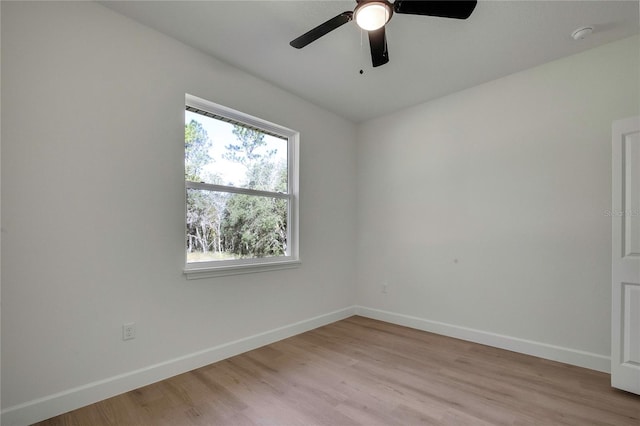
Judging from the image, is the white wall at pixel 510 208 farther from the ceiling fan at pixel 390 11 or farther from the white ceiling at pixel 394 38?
the ceiling fan at pixel 390 11

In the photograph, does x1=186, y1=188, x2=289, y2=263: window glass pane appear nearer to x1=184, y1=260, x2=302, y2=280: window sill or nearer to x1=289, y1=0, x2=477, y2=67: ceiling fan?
x1=184, y1=260, x2=302, y2=280: window sill

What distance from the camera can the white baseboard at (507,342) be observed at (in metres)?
2.56

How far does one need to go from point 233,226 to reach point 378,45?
1976 millimetres

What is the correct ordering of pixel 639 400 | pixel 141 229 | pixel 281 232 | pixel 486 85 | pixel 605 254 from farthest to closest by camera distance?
pixel 281 232 → pixel 486 85 → pixel 605 254 → pixel 141 229 → pixel 639 400

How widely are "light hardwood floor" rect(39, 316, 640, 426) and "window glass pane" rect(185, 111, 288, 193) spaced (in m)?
1.67

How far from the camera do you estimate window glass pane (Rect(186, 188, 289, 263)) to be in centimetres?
267

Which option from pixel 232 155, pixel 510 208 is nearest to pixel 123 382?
pixel 232 155

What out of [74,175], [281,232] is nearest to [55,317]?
[74,175]

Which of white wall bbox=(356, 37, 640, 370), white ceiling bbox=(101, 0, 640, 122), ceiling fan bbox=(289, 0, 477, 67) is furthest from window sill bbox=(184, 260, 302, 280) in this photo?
ceiling fan bbox=(289, 0, 477, 67)

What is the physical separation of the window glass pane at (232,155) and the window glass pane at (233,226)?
150 millimetres

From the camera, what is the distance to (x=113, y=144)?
2164 mm

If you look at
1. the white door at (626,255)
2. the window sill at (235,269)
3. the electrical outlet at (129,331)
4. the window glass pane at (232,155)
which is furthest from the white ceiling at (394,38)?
the electrical outlet at (129,331)

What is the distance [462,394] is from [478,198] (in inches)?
75.6

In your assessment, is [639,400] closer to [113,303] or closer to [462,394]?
[462,394]
